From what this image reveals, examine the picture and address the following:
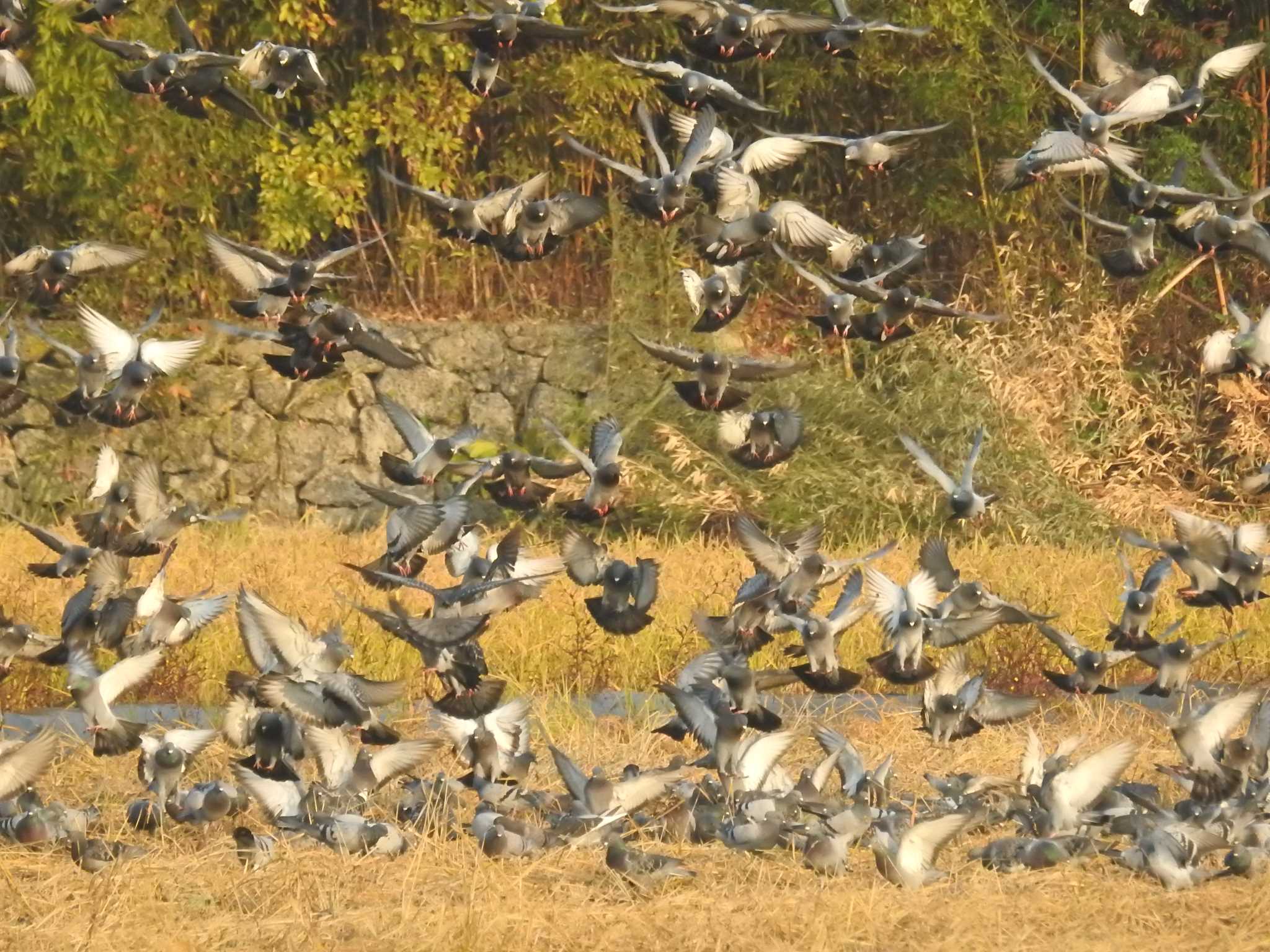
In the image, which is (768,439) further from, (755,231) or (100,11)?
(100,11)

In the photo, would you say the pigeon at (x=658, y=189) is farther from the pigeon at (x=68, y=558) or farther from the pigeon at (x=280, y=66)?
the pigeon at (x=68, y=558)

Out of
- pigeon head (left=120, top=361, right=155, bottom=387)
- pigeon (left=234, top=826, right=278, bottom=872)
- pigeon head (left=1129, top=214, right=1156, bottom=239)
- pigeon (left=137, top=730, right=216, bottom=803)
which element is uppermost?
pigeon head (left=1129, top=214, right=1156, bottom=239)

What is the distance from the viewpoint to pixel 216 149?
1270 centimetres

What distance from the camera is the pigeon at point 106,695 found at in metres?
5.85

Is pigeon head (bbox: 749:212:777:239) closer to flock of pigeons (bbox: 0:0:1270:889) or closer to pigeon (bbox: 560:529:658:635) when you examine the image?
flock of pigeons (bbox: 0:0:1270:889)

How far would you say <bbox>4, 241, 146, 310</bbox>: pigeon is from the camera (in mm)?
6668

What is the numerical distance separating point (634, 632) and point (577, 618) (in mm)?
2152

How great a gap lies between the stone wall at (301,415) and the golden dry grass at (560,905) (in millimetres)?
7074

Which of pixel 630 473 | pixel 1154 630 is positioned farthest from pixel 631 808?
pixel 630 473

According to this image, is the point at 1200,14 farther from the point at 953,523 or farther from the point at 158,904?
the point at 158,904

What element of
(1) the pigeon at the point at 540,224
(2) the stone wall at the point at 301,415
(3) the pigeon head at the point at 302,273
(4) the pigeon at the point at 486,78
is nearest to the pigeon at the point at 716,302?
(1) the pigeon at the point at 540,224

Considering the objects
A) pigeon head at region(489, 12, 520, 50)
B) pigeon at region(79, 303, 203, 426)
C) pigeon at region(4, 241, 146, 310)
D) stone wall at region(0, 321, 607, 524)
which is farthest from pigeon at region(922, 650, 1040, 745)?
stone wall at region(0, 321, 607, 524)

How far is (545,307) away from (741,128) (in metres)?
1.90

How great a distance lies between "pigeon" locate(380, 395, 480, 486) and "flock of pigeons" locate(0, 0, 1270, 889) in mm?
17
